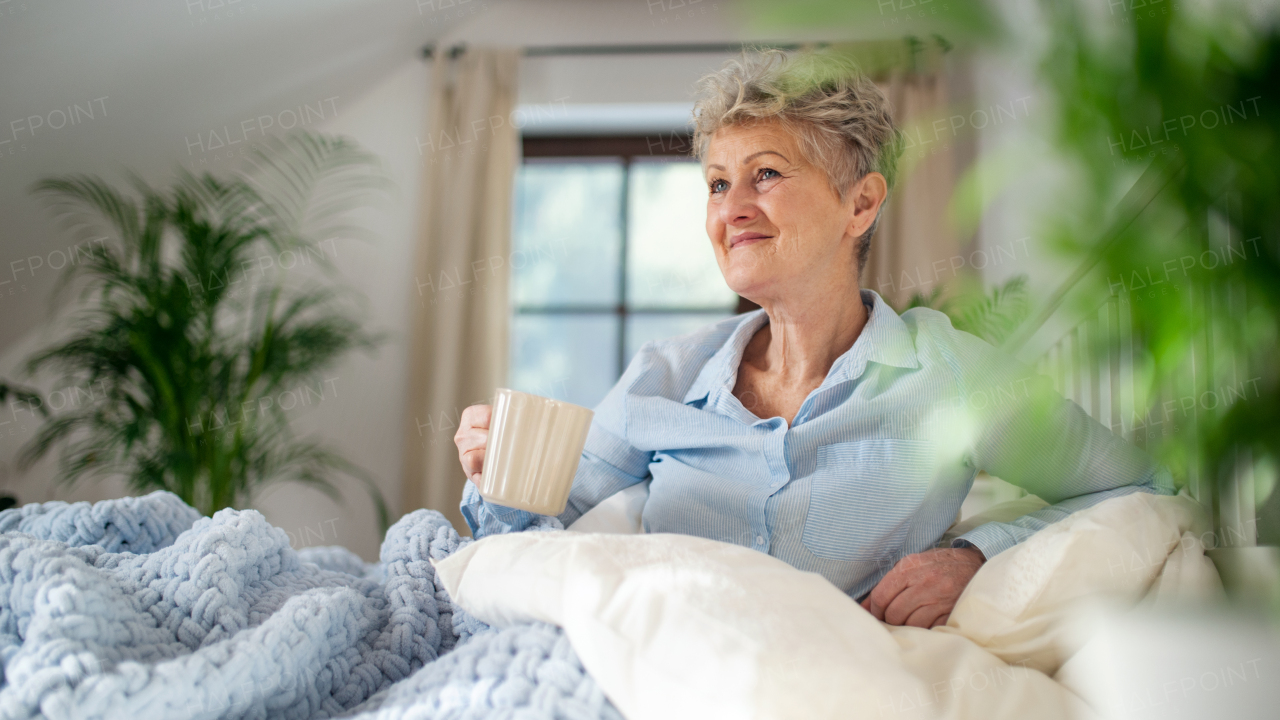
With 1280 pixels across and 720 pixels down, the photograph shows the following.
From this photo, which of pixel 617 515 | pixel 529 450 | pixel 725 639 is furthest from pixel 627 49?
pixel 725 639

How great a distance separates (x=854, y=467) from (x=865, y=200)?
18.2 inches

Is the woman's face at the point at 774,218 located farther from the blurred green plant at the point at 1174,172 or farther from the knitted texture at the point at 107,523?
the blurred green plant at the point at 1174,172

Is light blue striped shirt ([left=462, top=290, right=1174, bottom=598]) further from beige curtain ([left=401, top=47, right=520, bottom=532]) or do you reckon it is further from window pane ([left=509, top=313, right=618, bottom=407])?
window pane ([left=509, top=313, right=618, bottom=407])

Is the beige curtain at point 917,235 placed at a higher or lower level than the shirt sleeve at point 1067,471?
higher

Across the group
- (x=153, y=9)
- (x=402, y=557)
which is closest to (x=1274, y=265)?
(x=402, y=557)

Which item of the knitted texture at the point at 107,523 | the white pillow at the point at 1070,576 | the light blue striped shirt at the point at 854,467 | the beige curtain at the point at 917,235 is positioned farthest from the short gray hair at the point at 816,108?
the beige curtain at the point at 917,235

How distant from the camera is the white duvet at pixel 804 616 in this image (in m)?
0.55

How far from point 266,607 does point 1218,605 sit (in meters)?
0.73

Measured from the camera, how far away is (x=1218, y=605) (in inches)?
17.9

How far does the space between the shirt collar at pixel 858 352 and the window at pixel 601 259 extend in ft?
8.03

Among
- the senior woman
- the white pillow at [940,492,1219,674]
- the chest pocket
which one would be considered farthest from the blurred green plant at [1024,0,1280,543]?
the chest pocket

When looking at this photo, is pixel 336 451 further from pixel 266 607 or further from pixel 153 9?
pixel 266 607

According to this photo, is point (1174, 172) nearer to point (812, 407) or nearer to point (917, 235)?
point (812, 407)

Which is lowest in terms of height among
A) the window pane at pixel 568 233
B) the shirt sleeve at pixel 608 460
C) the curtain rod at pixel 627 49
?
the shirt sleeve at pixel 608 460
